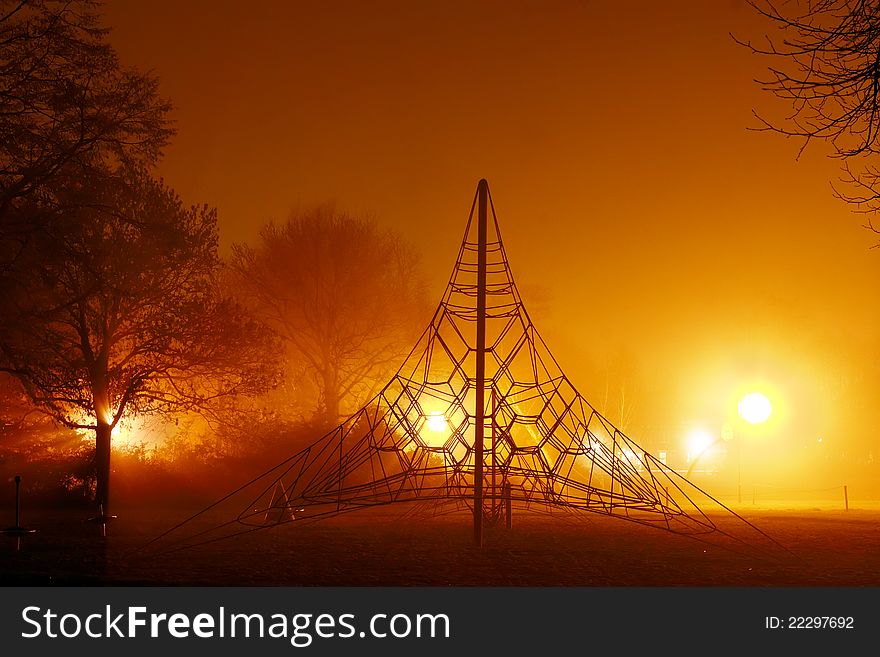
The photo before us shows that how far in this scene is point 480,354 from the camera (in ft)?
42.3

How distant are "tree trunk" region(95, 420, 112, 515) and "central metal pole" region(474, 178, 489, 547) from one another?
12.4 metres

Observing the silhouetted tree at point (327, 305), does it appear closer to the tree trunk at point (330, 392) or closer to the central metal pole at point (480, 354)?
the tree trunk at point (330, 392)

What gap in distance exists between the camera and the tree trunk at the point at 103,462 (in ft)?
71.5

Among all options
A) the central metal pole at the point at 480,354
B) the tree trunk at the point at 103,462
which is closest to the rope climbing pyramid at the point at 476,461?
the central metal pole at the point at 480,354

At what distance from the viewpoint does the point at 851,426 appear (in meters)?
52.7

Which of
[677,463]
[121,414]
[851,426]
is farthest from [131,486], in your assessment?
[851,426]

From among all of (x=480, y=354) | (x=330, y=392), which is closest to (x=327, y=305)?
(x=330, y=392)

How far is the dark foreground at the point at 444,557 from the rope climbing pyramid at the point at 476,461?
21.3 inches

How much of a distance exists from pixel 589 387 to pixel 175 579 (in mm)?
44978

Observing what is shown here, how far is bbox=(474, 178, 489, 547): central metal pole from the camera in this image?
12.5 meters

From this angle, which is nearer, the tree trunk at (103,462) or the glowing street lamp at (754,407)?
the tree trunk at (103,462)

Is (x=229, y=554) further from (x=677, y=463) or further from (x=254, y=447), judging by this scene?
(x=677, y=463)

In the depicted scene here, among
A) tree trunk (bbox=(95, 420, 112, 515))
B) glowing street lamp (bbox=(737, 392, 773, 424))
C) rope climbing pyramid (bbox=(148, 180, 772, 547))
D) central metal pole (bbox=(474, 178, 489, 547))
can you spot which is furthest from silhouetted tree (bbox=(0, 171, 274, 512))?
glowing street lamp (bbox=(737, 392, 773, 424))

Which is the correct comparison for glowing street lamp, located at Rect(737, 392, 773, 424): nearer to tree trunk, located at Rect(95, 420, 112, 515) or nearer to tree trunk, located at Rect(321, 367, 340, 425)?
tree trunk, located at Rect(321, 367, 340, 425)
